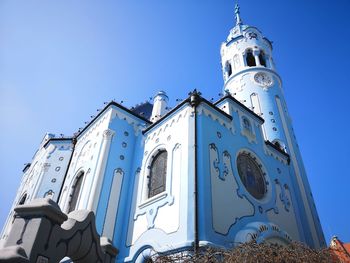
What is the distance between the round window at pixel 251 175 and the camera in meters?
13.1

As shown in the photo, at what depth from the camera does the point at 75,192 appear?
591 inches

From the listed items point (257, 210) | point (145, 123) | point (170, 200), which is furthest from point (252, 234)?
point (145, 123)

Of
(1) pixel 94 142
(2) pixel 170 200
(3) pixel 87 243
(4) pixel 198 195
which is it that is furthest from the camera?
(1) pixel 94 142

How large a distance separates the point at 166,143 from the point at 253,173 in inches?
172

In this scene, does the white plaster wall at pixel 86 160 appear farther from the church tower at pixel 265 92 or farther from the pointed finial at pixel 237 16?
the pointed finial at pixel 237 16

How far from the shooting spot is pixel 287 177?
16.3 metres

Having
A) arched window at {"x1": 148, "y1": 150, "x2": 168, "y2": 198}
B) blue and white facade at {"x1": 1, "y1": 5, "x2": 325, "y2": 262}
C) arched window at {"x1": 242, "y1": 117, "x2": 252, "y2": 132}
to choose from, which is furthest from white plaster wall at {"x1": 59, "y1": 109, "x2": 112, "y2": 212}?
arched window at {"x1": 242, "y1": 117, "x2": 252, "y2": 132}

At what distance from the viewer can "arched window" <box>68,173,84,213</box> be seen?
14.3 m

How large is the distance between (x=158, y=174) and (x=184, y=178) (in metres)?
2.20

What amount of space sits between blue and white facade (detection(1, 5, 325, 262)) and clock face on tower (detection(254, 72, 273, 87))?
7.39 ft

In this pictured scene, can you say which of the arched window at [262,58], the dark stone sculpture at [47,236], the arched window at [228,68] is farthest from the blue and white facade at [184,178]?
the arched window at [228,68]

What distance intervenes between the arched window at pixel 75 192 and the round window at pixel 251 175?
786 centimetres

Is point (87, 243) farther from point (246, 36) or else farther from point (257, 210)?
point (246, 36)

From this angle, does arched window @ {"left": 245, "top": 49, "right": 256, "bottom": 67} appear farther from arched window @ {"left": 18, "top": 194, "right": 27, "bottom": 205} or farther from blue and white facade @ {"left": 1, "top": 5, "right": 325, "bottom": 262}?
arched window @ {"left": 18, "top": 194, "right": 27, "bottom": 205}
